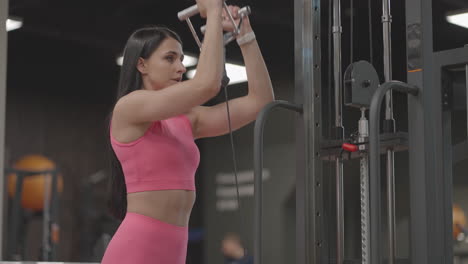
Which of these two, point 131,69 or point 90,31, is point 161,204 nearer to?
point 131,69

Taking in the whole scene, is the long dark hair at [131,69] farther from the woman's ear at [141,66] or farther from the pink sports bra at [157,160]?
the pink sports bra at [157,160]

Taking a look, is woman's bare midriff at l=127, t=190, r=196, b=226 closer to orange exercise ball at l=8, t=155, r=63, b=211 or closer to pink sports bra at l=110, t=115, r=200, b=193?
pink sports bra at l=110, t=115, r=200, b=193

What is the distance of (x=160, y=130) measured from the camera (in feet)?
6.59

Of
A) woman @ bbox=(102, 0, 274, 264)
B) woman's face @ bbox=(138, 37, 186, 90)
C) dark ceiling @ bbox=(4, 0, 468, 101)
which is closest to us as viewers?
woman @ bbox=(102, 0, 274, 264)

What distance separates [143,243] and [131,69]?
0.53 m

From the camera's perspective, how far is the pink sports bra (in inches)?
77.0

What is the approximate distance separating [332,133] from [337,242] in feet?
1.22

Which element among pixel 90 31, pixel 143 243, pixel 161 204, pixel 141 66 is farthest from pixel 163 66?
pixel 90 31

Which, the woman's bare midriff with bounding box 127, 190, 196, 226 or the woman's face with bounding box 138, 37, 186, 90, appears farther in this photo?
the woman's face with bounding box 138, 37, 186, 90

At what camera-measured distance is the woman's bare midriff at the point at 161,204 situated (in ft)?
6.40

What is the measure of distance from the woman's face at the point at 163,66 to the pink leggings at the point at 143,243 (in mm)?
413

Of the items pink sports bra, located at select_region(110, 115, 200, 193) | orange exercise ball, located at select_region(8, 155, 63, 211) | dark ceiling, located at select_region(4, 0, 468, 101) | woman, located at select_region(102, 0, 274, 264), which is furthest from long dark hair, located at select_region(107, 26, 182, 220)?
orange exercise ball, located at select_region(8, 155, 63, 211)

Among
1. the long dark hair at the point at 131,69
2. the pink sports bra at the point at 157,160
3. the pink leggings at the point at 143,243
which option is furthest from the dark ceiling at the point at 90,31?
the pink leggings at the point at 143,243

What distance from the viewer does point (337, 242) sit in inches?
85.2
